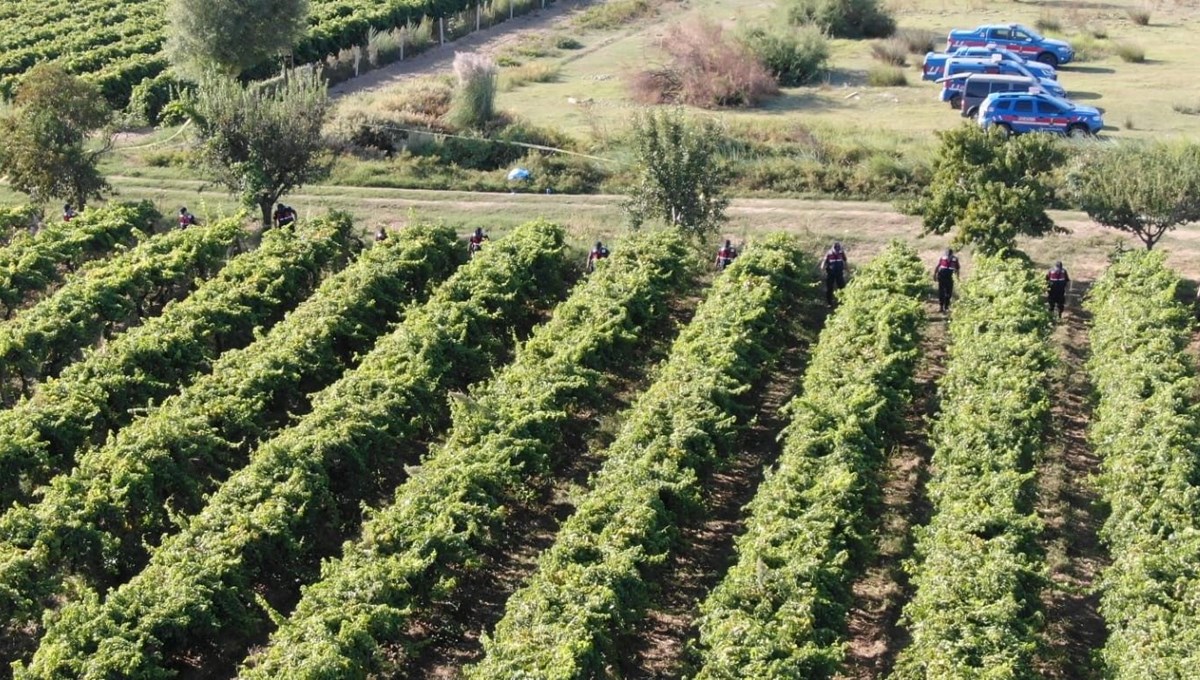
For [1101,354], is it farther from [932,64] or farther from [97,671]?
[932,64]

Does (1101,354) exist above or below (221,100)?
below

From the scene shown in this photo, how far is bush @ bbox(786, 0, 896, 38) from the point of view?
47906mm

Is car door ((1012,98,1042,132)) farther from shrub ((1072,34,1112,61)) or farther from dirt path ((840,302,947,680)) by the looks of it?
dirt path ((840,302,947,680))

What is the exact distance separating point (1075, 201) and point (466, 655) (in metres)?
17.2

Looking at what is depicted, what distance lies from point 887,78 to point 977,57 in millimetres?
2600

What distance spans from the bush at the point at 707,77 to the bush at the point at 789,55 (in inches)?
25.4

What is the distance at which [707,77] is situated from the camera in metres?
→ 39.7

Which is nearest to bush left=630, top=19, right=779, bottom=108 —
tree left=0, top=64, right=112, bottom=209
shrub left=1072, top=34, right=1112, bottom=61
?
shrub left=1072, top=34, right=1112, bottom=61

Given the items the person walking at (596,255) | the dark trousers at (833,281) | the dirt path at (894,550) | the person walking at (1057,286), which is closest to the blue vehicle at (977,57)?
the dark trousers at (833,281)

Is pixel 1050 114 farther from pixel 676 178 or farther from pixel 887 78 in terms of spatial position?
pixel 676 178

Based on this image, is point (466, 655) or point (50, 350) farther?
point (50, 350)

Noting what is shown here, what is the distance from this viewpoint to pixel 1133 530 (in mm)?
16625

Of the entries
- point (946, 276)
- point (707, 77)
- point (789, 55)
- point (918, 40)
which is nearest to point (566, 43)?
point (789, 55)

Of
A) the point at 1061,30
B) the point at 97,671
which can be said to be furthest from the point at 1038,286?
the point at 1061,30
